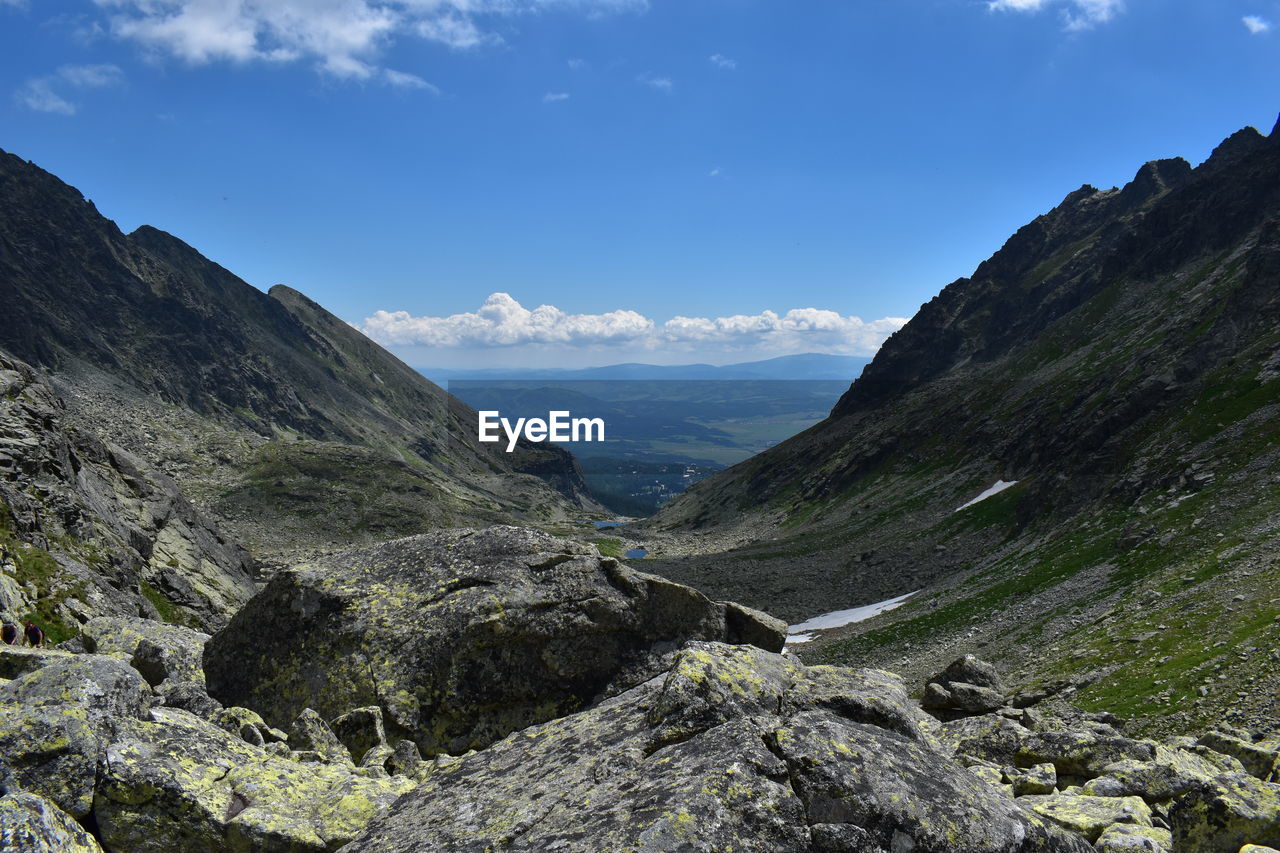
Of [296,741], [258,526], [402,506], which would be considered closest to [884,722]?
[296,741]

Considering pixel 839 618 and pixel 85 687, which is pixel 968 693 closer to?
pixel 85 687

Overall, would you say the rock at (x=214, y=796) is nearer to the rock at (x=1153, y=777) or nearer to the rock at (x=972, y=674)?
the rock at (x=1153, y=777)

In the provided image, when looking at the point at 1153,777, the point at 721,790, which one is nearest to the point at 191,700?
the point at 721,790

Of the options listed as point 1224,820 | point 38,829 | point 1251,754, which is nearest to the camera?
point 38,829

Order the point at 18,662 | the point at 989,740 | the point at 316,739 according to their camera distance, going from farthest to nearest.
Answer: the point at 989,740 → the point at 316,739 → the point at 18,662

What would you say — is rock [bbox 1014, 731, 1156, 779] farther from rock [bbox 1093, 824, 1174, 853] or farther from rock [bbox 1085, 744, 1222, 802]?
rock [bbox 1093, 824, 1174, 853]

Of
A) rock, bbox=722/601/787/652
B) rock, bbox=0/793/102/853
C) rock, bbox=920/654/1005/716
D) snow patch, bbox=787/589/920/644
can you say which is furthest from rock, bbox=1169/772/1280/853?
snow patch, bbox=787/589/920/644

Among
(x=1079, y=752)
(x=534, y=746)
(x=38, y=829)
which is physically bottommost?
(x=1079, y=752)
